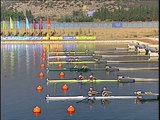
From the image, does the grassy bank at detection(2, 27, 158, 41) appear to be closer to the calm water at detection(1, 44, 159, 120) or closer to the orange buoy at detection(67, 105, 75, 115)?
the calm water at detection(1, 44, 159, 120)

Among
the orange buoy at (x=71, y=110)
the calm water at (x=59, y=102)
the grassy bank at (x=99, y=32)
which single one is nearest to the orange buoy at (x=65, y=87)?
the calm water at (x=59, y=102)

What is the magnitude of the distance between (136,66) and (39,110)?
102 ft

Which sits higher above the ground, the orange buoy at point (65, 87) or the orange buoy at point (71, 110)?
the orange buoy at point (65, 87)

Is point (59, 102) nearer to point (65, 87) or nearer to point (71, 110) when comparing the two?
point (71, 110)

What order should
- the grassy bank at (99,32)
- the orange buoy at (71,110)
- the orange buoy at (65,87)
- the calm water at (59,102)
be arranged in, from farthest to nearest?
the grassy bank at (99,32) < the orange buoy at (65,87) < the orange buoy at (71,110) < the calm water at (59,102)

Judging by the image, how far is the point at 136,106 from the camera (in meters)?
43.3

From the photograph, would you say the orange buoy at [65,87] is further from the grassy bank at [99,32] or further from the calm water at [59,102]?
the grassy bank at [99,32]

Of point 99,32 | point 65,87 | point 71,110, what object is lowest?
point 71,110

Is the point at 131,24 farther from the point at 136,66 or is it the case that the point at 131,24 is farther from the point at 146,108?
the point at 146,108


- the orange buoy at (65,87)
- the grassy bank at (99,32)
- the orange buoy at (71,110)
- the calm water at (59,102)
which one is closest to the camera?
the calm water at (59,102)

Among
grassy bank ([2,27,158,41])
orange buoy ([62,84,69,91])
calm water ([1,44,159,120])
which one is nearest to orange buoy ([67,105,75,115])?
calm water ([1,44,159,120])

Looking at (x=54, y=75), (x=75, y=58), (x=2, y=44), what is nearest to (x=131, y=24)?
(x=2, y=44)

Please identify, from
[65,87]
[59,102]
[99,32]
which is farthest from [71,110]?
[99,32]

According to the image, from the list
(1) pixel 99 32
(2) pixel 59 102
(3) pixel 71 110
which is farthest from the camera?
(1) pixel 99 32
